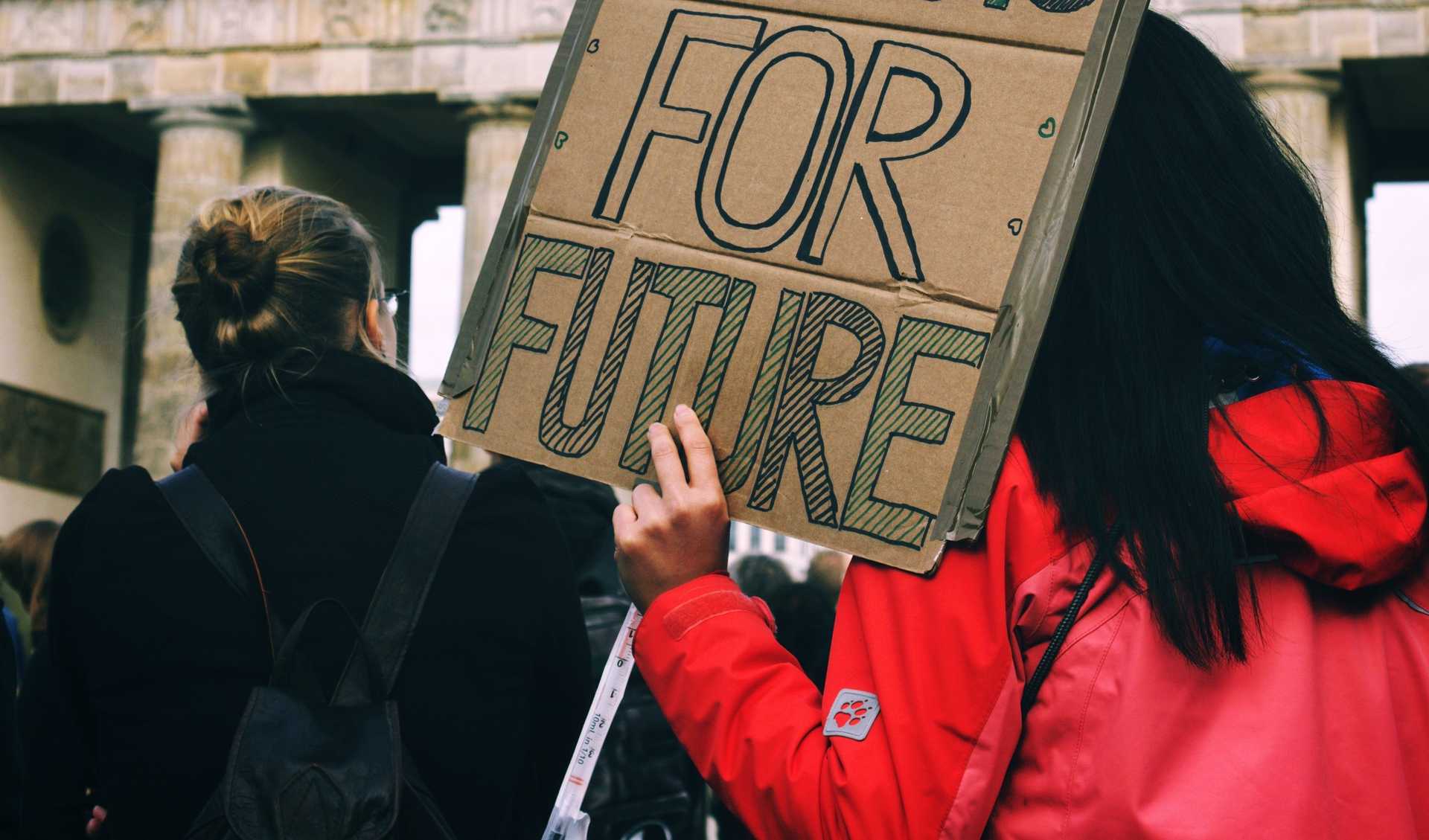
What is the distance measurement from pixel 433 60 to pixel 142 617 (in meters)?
17.8

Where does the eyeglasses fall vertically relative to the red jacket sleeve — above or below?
above

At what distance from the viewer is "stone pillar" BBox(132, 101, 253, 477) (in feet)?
62.3

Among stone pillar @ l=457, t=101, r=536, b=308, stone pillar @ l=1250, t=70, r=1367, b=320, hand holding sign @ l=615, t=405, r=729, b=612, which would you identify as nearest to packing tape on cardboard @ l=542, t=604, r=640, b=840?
hand holding sign @ l=615, t=405, r=729, b=612

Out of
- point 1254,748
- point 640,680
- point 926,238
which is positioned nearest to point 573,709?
point 926,238

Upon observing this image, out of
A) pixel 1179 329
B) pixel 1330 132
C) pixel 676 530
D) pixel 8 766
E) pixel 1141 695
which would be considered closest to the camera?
pixel 1141 695

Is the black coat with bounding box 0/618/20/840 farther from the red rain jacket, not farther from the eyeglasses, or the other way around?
the red rain jacket

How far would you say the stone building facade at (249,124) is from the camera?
1738 cm

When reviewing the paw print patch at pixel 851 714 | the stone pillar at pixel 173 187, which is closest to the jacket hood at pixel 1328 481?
the paw print patch at pixel 851 714

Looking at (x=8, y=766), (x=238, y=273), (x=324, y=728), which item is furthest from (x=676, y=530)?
(x=8, y=766)

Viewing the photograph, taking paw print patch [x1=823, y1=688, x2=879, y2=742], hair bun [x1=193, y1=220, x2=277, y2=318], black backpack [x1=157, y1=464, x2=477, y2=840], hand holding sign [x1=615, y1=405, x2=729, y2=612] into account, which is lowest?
black backpack [x1=157, y1=464, x2=477, y2=840]

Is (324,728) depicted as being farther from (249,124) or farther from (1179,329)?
(249,124)

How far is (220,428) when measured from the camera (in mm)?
2361

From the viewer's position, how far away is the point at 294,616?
2.15 m

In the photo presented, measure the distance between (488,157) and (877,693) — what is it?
1772cm
